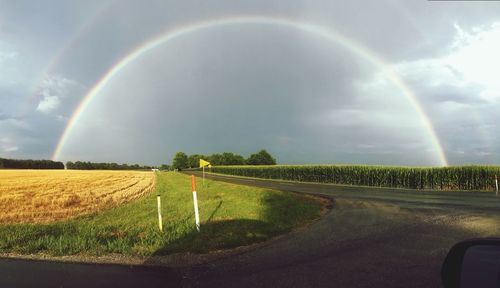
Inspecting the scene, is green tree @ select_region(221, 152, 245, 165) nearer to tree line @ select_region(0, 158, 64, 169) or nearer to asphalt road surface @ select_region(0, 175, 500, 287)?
tree line @ select_region(0, 158, 64, 169)

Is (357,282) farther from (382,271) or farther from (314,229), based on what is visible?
(314,229)

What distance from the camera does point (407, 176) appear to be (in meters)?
39.6

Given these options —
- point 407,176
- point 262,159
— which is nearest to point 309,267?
point 407,176

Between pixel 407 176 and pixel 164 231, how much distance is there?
32377 millimetres

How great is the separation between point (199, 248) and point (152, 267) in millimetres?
1733

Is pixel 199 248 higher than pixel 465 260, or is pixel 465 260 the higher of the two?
pixel 465 260

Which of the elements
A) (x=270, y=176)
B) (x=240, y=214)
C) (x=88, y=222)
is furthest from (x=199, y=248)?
(x=270, y=176)

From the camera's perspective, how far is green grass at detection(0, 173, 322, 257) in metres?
10.2

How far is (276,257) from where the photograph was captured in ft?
28.3

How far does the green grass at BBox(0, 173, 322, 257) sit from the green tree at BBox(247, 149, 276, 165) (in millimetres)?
131567

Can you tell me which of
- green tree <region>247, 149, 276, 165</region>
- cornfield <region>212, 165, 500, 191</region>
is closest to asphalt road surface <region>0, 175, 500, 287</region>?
cornfield <region>212, 165, 500, 191</region>

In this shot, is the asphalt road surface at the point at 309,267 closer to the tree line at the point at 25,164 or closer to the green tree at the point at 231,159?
the tree line at the point at 25,164

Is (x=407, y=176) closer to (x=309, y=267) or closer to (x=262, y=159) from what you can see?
(x=309, y=267)

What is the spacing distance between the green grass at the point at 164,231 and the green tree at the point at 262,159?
131567 mm
